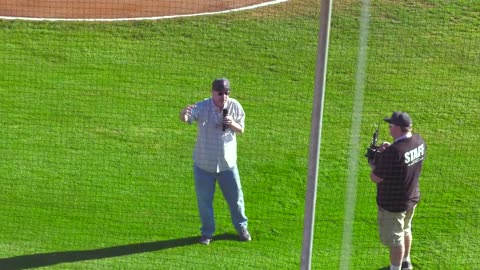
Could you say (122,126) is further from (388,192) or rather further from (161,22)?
(388,192)

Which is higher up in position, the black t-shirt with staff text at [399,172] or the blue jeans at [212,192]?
the black t-shirt with staff text at [399,172]

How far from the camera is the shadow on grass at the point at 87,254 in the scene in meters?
8.74

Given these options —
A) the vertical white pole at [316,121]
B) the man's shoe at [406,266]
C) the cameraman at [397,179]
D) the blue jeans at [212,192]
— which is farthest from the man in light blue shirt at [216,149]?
the vertical white pole at [316,121]

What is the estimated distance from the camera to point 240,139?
1129cm

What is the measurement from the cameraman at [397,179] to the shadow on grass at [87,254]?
5.28 ft

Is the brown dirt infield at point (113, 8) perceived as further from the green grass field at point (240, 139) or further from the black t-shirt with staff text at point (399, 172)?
the black t-shirt with staff text at point (399, 172)

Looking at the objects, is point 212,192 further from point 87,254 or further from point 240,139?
point 240,139

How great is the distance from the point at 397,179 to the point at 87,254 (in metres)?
2.76

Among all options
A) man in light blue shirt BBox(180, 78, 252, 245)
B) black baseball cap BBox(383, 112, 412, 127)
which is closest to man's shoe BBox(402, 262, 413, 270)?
black baseball cap BBox(383, 112, 412, 127)

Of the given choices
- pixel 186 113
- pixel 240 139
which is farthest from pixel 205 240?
pixel 240 139

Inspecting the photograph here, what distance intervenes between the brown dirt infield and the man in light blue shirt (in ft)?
19.2

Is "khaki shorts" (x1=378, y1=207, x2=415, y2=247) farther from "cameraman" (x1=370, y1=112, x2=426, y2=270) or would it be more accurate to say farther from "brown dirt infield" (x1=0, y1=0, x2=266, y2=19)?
"brown dirt infield" (x1=0, y1=0, x2=266, y2=19)

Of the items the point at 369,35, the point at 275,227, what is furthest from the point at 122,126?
the point at 369,35

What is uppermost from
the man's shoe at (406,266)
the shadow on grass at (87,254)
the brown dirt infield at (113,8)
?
the brown dirt infield at (113,8)
